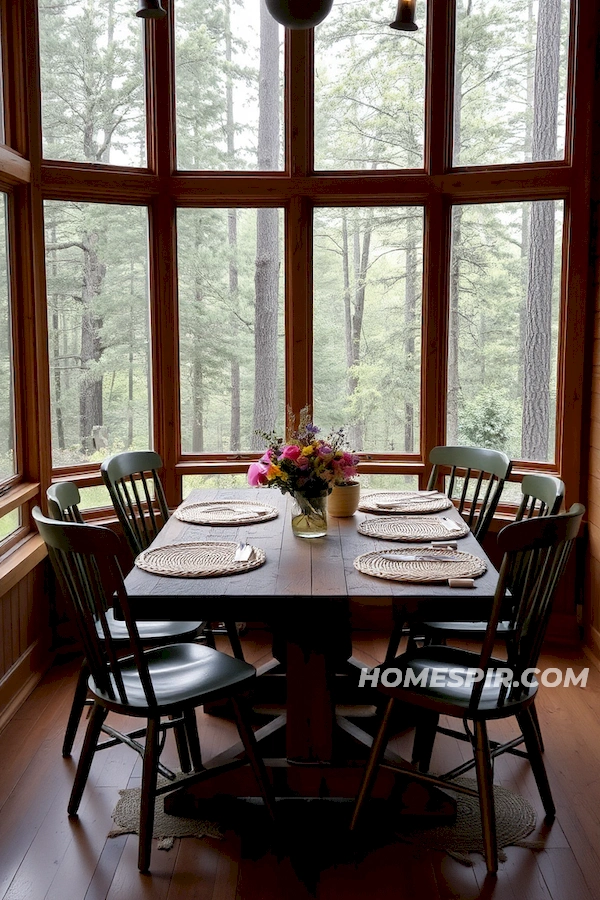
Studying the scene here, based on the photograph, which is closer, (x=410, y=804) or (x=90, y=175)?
(x=410, y=804)

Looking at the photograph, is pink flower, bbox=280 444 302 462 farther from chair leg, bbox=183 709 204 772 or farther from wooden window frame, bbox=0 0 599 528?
wooden window frame, bbox=0 0 599 528

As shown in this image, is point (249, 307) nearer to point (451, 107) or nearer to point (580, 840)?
point (451, 107)

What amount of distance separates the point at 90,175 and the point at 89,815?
2777mm

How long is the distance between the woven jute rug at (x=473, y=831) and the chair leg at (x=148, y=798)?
737 mm

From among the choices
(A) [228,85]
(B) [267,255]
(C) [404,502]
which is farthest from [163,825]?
(A) [228,85]

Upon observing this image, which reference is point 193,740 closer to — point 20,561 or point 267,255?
point 20,561

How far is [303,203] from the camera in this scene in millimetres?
4262

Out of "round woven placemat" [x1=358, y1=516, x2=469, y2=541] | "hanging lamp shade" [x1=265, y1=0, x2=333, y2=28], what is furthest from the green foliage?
"hanging lamp shade" [x1=265, y1=0, x2=333, y2=28]

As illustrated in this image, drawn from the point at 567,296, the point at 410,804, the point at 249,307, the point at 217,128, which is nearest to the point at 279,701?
the point at 410,804

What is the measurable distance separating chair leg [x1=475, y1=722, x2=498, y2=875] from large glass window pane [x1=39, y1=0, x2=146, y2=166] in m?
3.12

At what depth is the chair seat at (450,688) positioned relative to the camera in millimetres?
2348

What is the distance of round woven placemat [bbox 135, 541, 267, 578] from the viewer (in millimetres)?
2508

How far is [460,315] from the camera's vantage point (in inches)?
170

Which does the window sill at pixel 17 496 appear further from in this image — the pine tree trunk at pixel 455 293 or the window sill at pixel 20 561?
the pine tree trunk at pixel 455 293
